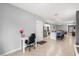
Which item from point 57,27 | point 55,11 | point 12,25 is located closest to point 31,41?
point 12,25

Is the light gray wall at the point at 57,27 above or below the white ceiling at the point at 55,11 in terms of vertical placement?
below

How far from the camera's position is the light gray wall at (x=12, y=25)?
211cm

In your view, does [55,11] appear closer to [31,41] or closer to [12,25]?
[31,41]

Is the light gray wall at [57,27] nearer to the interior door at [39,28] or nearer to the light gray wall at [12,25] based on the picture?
the interior door at [39,28]

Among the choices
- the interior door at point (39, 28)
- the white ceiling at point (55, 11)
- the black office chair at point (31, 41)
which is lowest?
the black office chair at point (31, 41)

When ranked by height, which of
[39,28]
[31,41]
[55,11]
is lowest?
[31,41]

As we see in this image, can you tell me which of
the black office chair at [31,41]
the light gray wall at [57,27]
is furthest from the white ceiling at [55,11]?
the black office chair at [31,41]

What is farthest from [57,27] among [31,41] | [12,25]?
[12,25]

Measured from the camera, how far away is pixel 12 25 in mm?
2205

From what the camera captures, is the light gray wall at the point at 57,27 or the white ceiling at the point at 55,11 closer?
the white ceiling at the point at 55,11

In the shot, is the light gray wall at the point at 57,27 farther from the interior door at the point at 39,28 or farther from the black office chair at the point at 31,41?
the black office chair at the point at 31,41

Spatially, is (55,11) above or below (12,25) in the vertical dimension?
above

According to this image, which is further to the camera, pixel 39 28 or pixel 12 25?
pixel 39 28

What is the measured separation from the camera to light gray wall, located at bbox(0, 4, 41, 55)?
211cm
